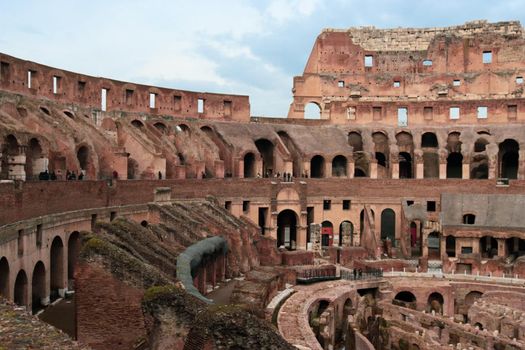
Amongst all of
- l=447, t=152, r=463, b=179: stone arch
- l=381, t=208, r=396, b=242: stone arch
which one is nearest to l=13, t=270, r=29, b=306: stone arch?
l=381, t=208, r=396, b=242: stone arch

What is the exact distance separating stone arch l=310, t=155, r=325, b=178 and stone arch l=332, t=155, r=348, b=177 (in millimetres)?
1082

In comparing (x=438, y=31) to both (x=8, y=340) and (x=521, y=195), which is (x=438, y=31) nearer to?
(x=521, y=195)

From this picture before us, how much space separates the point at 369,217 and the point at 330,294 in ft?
40.4

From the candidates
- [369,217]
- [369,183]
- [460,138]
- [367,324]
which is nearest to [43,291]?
[367,324]

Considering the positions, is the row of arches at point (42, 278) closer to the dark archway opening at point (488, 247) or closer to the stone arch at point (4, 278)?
the stone arch at point (4, 278)

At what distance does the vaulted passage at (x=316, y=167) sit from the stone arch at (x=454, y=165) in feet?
32.7

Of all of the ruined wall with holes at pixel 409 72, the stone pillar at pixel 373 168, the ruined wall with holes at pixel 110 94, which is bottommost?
the stone pillar at pixel 373 168

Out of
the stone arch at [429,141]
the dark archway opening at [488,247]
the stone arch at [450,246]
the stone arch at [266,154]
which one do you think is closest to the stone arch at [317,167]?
the stone arch at [266,154]

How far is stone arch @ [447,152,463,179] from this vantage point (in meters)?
44.0

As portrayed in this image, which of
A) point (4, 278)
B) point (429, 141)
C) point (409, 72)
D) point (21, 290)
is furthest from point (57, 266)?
point (409, 72)

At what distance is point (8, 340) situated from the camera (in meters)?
7.54

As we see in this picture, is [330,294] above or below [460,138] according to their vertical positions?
below

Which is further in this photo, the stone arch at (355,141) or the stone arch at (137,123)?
the stone arch at (355,141)

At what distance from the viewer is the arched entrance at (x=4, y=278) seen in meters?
16.7
